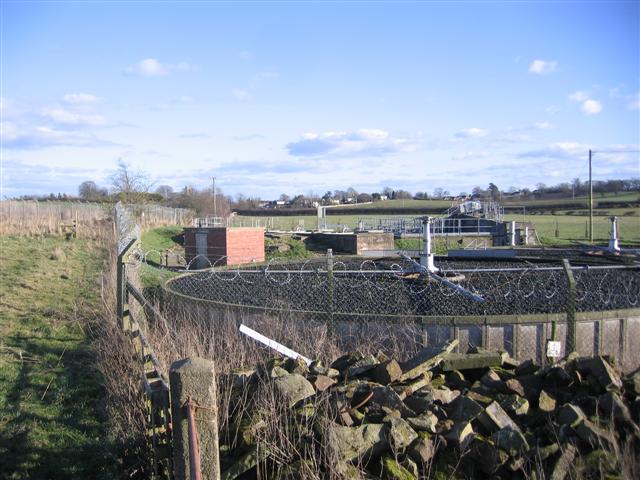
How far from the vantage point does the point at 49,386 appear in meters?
7.02

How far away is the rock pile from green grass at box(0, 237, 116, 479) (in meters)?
1.48

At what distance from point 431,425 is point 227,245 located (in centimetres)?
3001

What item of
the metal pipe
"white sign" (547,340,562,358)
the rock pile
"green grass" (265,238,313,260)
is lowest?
"green grass" (265,238,313,260)

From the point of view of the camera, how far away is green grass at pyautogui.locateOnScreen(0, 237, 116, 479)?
16.7 ft

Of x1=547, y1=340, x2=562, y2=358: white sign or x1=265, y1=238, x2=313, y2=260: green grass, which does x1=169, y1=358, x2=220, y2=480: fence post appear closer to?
x1=547, y1=340, x2=562, y2=358: white sign

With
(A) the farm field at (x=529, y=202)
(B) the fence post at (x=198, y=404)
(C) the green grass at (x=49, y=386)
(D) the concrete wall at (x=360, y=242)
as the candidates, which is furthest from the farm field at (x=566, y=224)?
(B) the fence post at (x=198, y=404)

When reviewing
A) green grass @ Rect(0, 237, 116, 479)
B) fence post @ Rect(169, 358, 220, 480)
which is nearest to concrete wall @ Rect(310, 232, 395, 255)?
green grass @ Rect(0, 237, 116, 479)

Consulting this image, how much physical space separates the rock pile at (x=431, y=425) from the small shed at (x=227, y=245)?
28.1m

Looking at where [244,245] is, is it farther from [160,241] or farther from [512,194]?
[512,194]

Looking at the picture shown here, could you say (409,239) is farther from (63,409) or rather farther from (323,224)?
(63,409)

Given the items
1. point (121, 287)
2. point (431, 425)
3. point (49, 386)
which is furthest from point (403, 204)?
point (431, 425)

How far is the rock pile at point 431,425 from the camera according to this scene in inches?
148

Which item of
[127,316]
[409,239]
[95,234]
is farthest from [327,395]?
[409,239]

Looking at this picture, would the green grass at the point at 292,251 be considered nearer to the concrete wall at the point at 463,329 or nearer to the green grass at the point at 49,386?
the green grass at the point at 49,386
